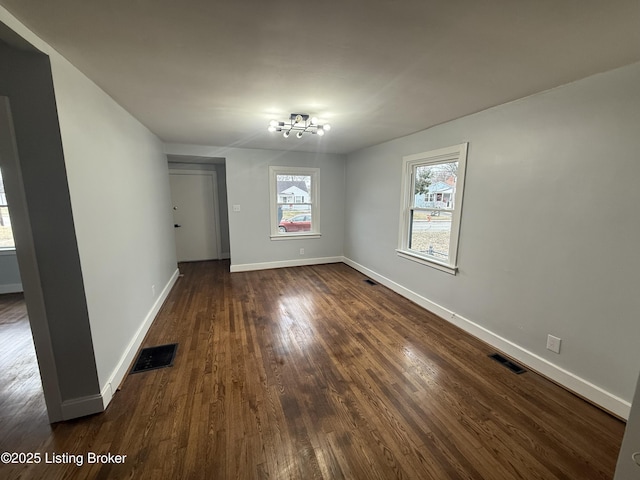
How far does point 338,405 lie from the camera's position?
1.85m

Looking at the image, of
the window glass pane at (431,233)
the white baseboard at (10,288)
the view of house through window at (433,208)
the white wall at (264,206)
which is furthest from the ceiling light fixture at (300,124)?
the white baseboard at (10,288)

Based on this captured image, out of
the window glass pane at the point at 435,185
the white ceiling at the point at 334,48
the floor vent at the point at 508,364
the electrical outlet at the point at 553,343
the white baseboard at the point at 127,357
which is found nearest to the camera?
the white ceiling at the point at 334,48

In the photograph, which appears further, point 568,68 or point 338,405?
point 338,405

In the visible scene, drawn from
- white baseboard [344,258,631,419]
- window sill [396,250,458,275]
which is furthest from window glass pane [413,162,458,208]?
white baseboard [344,258,631,419]

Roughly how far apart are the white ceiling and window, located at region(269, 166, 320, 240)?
2571mm

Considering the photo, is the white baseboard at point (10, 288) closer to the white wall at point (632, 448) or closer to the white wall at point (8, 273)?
the white wall at point (8, 273)

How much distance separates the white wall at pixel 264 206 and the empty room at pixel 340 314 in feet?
4.95

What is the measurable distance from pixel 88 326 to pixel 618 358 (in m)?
3.50

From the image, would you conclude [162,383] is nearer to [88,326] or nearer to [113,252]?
[88,326]

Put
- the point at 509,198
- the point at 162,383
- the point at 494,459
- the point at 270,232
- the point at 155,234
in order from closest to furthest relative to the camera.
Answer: the point at 494,459 → the point at 162,383 → the point at 509,198 → the point at 155,234 → the point at 270,232

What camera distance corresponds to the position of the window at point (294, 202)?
5.00 meters

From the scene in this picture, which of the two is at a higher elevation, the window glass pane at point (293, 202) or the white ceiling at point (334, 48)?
the white ceiling at point (334, 48)

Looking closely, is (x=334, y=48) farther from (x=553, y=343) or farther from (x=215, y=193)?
(x=215, y=193)

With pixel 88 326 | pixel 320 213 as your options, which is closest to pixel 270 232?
pixel 320 213
